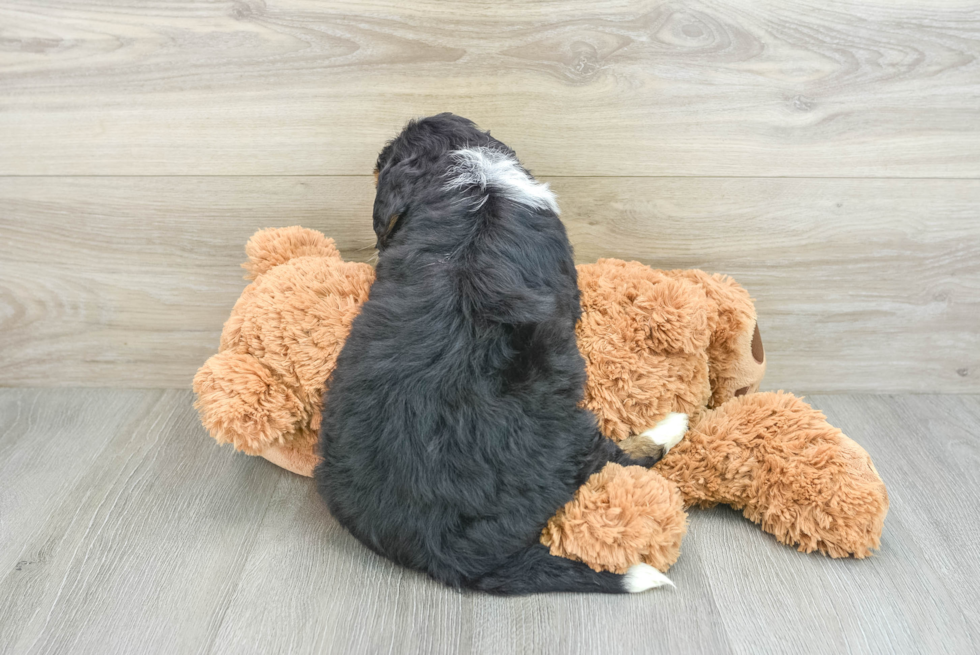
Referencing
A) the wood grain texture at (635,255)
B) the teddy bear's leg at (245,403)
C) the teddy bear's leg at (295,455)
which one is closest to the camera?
the teddy bear's leg at (245,403)

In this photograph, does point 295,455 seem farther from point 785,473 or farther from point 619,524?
point 785,473

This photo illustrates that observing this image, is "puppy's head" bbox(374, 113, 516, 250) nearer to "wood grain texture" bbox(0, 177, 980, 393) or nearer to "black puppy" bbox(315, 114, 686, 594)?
"black puppy" bbox(315, 114, 686, 594)

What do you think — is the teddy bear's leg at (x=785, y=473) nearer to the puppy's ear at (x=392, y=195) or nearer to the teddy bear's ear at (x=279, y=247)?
the puppy's ear at (x=392, y=195)

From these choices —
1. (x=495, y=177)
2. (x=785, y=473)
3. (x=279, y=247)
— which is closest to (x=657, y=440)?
(x=785, y=473)

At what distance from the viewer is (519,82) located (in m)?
1.12

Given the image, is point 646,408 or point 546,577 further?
point 646,408

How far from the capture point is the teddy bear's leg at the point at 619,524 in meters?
0.83

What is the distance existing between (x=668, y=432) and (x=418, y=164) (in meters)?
0.51

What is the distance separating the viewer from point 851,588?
0.88m

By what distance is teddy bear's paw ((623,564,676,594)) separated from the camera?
2.80 ft

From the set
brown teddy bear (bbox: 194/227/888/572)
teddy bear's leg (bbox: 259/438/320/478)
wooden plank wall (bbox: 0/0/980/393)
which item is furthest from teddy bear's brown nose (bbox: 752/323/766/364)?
teddy bear's leg (bbox: 259/438/320/478)

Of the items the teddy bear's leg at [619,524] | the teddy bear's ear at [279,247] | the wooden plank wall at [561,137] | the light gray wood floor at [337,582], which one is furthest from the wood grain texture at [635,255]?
the teddy bear's leg at [619,524]

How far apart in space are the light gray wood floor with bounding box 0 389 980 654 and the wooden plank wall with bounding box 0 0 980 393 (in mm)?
322

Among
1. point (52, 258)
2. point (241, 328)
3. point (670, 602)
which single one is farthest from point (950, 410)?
point (52, 258)
